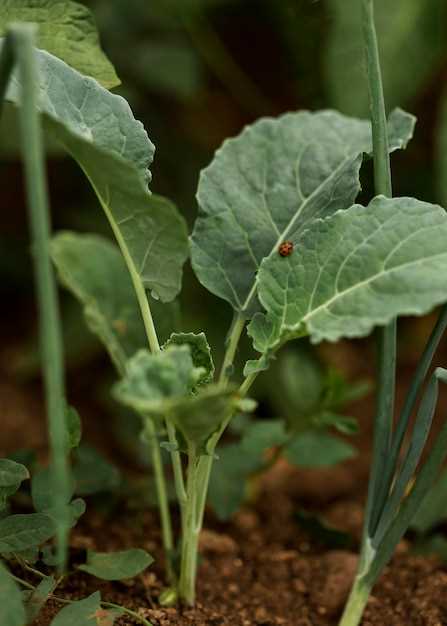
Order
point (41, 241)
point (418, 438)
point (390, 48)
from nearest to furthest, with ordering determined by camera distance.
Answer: point (41, 241) → point (418, 438) → point (390, 48)

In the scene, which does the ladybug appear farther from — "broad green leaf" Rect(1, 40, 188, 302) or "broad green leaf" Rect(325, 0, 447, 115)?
"broad green leaf" Rect(325, 0, 447, 115)

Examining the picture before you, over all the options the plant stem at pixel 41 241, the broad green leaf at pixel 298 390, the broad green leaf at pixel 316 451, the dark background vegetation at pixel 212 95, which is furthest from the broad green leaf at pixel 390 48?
the plant stem at pixel 41 241

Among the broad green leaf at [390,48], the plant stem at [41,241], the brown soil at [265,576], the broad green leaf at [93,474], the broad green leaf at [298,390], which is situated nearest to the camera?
the plant stem at [41,241]

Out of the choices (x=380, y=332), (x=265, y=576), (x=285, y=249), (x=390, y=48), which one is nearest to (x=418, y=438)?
(x=380, y=332)

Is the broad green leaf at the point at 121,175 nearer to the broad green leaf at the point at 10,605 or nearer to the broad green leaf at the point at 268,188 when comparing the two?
the broad green leaf at the point at 268,188

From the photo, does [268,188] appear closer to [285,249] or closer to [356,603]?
[285,249]

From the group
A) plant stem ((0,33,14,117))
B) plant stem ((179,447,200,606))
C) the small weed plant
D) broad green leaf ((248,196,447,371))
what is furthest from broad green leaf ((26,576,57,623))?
plant stem ((0,33,14,117))

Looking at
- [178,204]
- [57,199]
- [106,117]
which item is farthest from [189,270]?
[106,117]
